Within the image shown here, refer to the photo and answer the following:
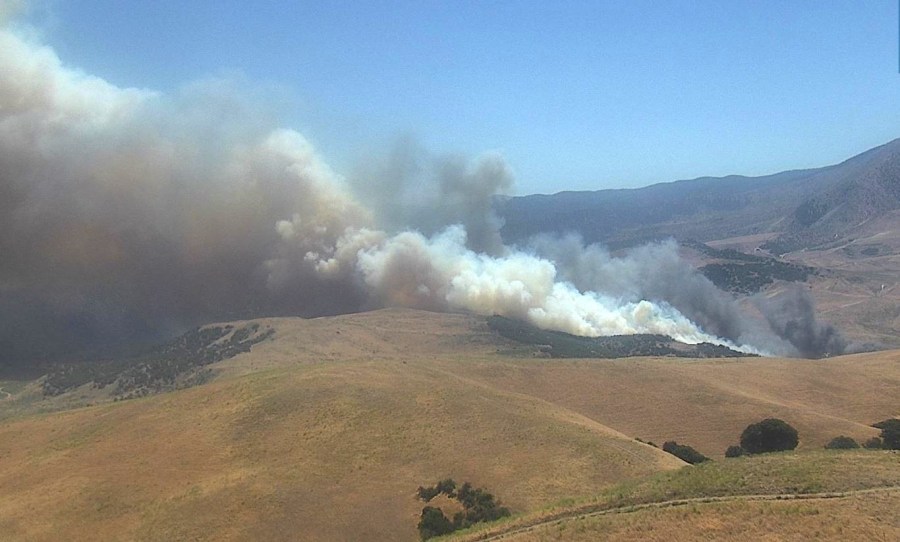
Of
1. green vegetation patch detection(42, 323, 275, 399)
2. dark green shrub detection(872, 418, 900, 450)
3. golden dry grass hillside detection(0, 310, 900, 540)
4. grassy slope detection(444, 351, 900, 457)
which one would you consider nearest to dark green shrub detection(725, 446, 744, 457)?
grassy slope detection(444, 351, 900, 457)

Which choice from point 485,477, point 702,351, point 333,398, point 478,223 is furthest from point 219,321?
point 485,477

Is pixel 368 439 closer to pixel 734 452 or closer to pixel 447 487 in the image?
pixel 447 487

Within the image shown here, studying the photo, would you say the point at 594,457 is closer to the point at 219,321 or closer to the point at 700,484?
the point at 700,484

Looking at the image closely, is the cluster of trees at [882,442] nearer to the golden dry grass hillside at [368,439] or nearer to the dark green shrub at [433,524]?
the golden dry grass hillside at [368,439]

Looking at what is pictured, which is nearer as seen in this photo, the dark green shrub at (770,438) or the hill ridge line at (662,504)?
the hill ridge line at (662,504)

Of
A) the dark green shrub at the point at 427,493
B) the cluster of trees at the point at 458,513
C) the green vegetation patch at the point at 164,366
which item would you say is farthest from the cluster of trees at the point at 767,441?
the green vegetation patch at the point at 164,366

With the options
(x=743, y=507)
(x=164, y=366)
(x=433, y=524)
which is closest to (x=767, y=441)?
(x=743, y=507)
